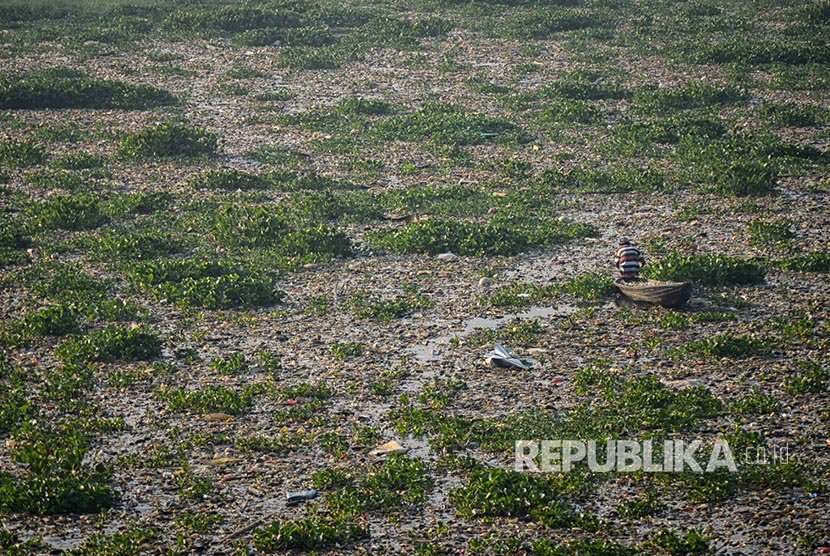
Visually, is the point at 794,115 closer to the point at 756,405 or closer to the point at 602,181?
A: the point at 602,181

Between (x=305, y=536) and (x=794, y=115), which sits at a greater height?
(x=794, y=115)

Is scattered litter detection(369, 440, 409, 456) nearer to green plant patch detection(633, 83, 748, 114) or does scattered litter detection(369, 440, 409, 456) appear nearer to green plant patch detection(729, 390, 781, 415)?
green plant patch detection(729, 390, 781, 415)

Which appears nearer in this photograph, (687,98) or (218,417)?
(218,417)

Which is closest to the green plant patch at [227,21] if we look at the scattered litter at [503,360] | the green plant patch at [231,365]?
the green plant patch at [231,365]

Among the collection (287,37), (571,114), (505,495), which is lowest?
(505,495)

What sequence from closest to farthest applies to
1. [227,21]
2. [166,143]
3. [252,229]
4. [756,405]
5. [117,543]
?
[117,543] → [756,405] → [252,229] → [166,143] → [227,21]

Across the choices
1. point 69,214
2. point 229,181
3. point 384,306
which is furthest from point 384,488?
point 229,181

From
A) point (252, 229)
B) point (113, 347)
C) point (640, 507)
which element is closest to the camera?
point (640, 507)

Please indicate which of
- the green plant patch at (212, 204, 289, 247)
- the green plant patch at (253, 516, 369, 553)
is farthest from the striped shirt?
the green plant patch at (253, 516, 369, 553)
